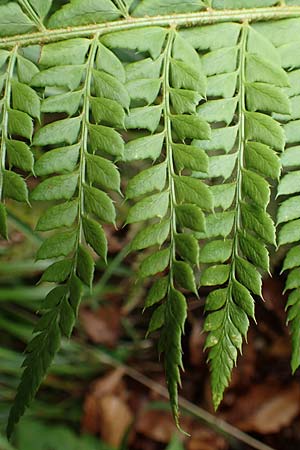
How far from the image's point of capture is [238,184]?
42.4 inches

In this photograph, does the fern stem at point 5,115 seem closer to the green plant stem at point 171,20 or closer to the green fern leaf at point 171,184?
the green plant stem at point 171,20

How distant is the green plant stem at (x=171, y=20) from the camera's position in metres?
1.18

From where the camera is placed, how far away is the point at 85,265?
3.48 ft

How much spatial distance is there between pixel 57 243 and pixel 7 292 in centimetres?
110

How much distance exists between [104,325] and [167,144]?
1.41 metres

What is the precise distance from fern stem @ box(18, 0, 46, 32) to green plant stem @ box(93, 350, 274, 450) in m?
1.48

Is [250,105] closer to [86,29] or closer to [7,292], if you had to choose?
[86,29]

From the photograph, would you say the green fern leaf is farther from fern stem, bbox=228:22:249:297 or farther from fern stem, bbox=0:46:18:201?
fern stem, bbox=0:46:18:201

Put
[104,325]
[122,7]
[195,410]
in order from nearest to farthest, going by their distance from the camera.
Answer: [122,7]
[195,410]
[104,325]

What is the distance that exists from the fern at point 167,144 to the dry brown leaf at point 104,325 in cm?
129

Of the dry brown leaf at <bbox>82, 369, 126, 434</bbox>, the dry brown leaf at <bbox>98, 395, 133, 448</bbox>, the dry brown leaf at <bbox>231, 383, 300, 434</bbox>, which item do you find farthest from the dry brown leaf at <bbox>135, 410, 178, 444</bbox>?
the dry brown leaf at <bbox>231, 383, 300, 434</bbox>

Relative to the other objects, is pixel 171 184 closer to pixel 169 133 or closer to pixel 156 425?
pixel 169 133

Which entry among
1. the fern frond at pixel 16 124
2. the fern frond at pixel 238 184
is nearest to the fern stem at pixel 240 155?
the fern frond at pixel 238 184

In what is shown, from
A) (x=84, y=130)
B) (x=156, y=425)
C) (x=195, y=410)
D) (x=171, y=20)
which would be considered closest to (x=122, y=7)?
(x=171, y=20)
